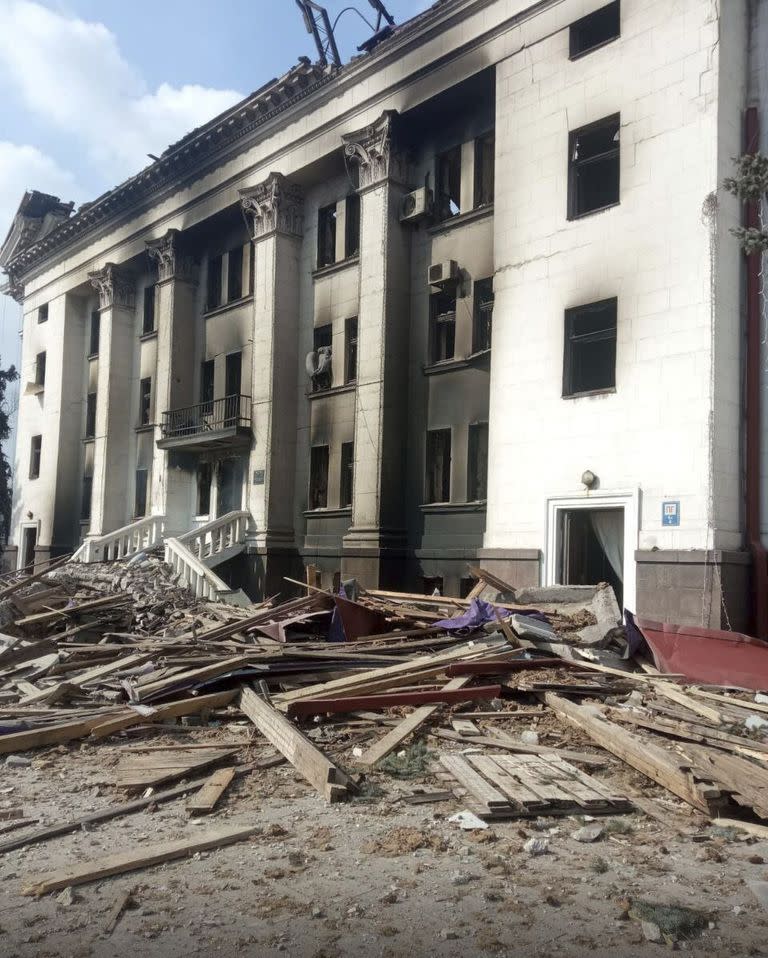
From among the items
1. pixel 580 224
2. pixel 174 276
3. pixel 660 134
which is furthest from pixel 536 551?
pixel 174 276

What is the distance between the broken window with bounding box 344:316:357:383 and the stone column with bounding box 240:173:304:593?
6.35 ft

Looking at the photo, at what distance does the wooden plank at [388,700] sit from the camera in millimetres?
8883

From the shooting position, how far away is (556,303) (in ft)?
54.4

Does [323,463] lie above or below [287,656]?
above

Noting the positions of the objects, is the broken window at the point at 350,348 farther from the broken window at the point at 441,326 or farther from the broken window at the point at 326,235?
the broken window at the point at 441,326

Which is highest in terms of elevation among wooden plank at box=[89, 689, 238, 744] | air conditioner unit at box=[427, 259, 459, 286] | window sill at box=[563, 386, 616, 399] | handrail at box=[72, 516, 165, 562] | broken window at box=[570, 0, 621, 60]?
broken window at box=[570, 0, 621, 60]

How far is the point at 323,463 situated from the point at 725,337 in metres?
11.5

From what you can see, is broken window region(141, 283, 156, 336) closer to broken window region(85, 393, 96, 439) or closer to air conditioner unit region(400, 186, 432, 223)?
broken window region(85, 393, 96, 439)

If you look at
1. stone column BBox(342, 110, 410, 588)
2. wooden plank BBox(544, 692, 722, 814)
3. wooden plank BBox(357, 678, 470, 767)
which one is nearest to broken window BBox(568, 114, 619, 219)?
stone column BBox(342, 110, 410, 588)

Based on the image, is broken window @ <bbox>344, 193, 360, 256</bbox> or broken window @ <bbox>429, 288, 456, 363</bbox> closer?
broken window @ <bbox>429, 288, 456, 363</bbox>

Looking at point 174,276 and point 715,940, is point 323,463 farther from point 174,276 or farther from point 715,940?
point 715,940

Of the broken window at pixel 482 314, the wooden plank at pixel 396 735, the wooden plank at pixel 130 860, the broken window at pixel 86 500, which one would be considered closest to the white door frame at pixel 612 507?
the broken window at pixel 482 314

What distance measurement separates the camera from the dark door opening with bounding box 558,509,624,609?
15.8m

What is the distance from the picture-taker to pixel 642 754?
7367mm
